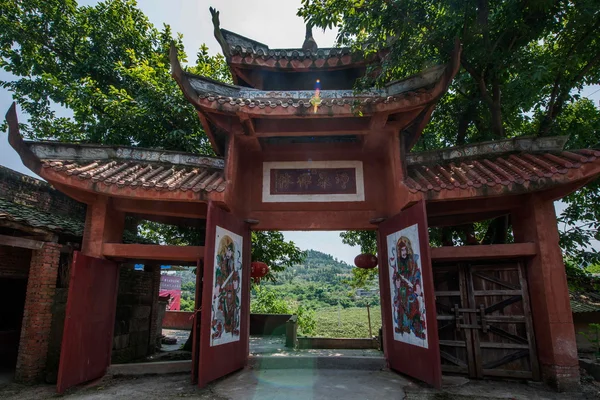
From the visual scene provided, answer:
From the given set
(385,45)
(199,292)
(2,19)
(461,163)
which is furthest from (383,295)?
(2,19)

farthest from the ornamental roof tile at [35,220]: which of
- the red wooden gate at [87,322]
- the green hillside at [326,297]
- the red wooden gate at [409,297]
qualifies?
the green hillside at [326,297]

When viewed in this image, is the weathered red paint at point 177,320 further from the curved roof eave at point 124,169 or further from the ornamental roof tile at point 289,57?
the ornamental roof tile at point 289,57

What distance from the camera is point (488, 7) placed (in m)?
6.36

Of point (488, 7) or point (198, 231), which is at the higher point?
point (488, 7)

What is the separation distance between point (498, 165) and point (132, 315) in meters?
8.73

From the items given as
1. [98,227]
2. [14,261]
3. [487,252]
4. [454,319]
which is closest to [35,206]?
[14,261]

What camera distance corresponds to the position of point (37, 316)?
19.0 feet

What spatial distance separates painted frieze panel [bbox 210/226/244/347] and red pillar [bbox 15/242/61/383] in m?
2.99

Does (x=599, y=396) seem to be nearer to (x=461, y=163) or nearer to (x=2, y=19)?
(x=461, y=163)

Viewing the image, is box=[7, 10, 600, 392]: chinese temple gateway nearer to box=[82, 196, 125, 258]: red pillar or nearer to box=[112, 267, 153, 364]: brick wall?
box=[82, 196, 125, 258]: red pillar

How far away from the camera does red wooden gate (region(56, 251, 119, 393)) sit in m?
5.02

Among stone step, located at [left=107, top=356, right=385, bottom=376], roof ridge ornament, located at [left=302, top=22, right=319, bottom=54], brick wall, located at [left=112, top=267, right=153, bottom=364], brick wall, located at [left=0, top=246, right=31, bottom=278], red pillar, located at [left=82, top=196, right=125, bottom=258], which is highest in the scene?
roof ridge ornament, located at [left=302, top=22, right=319, bottom=54]

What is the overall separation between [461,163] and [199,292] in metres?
5.36

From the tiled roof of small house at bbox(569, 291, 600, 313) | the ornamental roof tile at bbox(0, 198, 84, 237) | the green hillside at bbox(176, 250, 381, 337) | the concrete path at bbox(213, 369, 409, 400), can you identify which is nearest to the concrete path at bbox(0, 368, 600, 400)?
the concrete path at bbox(213, 369, 409, 400)
